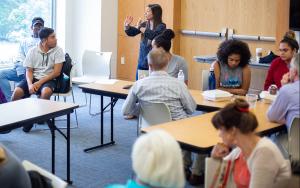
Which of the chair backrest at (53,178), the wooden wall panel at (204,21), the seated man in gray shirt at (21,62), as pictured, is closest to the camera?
Result: the chair backrest at (53,178)

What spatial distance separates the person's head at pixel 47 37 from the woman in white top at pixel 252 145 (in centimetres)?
368

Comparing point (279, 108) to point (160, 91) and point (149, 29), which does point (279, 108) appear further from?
point (149, 29)

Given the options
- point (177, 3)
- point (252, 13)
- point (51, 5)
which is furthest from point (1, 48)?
point (252, 13)

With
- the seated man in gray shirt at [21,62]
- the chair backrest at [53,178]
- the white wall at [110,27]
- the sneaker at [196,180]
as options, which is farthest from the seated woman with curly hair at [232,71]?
the white wall at [110,27]

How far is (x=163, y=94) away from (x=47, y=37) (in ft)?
8.00

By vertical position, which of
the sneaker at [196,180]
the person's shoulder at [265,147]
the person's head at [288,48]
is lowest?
the sneaker at [196,180]

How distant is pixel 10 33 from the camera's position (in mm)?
7941

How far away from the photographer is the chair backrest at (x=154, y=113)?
3.68m

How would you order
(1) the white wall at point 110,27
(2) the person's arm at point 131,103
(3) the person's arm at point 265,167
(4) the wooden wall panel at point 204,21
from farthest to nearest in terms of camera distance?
(1) the white wall at point 110,27 → (4) the wooden wall panel at point 204,21 → (2) the person's arm at point 131,103 → (3) the person's arm at point 265,167

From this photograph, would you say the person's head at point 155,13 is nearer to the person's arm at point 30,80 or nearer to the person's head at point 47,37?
the person's head at point 47,37

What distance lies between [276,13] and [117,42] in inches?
119

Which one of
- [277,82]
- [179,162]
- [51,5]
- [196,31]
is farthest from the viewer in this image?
[51,5]

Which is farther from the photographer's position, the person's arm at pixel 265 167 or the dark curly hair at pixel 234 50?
the dark curly hair at pixel 234 50

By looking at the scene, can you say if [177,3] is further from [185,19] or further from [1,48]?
[1,48]
